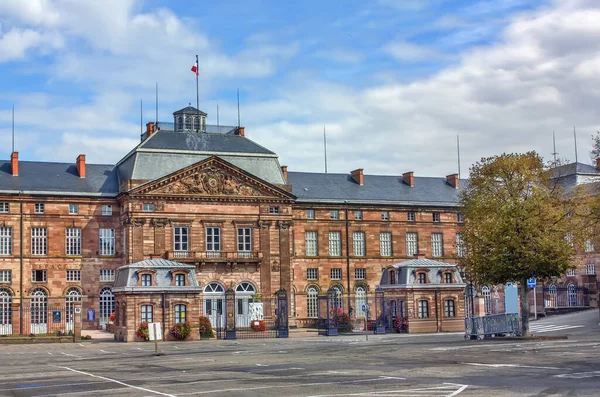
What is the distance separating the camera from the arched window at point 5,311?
64.4m

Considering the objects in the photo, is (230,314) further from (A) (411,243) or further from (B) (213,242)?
(A) (411,243)

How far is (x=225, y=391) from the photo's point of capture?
2275 cm

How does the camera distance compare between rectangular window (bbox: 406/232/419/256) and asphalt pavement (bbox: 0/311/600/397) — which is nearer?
asphalt pavement (bbox: 0/311/600/397)

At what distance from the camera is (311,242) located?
76875 mm

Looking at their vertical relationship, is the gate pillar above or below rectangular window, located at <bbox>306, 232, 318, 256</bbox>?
below

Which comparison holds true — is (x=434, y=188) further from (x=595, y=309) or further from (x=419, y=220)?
(x=595, y=309)

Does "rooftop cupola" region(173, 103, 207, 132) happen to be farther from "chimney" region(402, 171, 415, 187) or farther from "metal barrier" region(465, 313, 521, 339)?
"metal barrier" region(465, 313, 521, 339)

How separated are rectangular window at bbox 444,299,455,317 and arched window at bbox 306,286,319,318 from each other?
1816 centimetres

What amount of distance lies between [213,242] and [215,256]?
1.36 metres

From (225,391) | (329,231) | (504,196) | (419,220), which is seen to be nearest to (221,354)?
(225,391)

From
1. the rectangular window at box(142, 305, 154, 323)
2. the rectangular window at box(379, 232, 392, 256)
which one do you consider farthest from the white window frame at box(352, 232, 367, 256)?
the rectangular window at box(142, 305, 154, 323)

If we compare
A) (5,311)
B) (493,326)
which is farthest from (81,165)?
(493,326)

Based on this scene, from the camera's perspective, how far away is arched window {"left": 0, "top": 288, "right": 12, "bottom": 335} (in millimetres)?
64438

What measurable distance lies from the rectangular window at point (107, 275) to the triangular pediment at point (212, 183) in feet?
23.7
